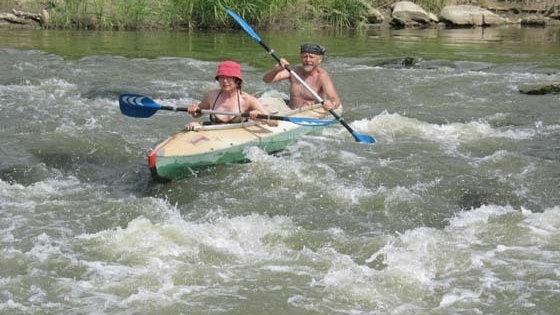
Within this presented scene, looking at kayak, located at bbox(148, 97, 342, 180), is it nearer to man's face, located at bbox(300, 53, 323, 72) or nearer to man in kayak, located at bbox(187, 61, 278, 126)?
man in kayak, located at bbox(187, 61, 278, 126)

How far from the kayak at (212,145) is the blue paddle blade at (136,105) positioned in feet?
1.54

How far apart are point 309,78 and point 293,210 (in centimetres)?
289

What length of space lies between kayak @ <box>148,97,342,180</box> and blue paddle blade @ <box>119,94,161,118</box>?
47 centimetres

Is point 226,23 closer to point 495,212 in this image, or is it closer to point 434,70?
point 434,70

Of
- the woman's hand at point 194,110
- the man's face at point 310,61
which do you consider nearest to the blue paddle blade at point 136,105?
the woman's hand at point 194,110

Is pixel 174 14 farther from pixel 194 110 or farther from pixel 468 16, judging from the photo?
pixel 194 110

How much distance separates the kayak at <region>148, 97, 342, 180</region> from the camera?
671 centimetres

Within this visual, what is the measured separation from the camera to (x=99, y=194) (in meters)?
6.63

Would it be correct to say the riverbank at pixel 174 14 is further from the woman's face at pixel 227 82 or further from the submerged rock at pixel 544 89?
the woman's face at pixel 227 82

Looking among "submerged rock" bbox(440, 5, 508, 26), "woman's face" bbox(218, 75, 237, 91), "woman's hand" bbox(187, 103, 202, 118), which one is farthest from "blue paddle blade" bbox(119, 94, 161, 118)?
"submerged rock" bbox(440, 5, 508, 26)

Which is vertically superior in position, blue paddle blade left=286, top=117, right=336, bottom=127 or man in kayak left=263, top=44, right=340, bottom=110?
man in kayak left=263, top=44, right=340, bottom=110

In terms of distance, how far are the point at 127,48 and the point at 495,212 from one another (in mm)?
10126

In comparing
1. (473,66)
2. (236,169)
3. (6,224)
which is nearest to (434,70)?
(473,66)

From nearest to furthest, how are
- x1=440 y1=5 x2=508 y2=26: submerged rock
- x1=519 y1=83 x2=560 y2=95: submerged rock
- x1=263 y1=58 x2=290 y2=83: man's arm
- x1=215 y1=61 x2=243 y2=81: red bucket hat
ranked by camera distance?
x1=215 y1=61 x2=243 y2=81: red bucket hat < x1=263 y1=58 x2=290 y2=83: man's arm < x1=519 y1=83 x2=560 y2=95: submerged rock < x1=440 y1=5 x2=508 y2=26: submerged rock
